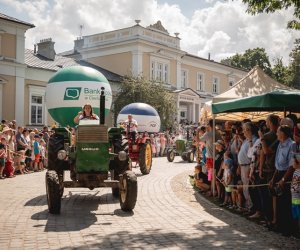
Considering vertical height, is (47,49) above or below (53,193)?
above

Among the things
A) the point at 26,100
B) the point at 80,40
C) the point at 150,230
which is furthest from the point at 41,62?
the point at 150,230

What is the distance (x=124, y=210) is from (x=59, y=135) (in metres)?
2.66

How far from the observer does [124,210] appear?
8633 mm

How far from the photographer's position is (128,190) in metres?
8.26

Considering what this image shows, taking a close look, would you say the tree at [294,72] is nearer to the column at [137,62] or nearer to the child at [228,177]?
the column at [137,62]

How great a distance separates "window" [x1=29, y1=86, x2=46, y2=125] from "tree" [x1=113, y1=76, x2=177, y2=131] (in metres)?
5.95

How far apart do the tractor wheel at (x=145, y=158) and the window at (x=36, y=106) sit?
1582 cm

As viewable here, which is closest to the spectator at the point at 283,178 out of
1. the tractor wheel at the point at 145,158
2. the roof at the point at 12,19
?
the tractor wheel at the point at 145,158

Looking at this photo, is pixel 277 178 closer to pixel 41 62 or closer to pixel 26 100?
pixel 26 100

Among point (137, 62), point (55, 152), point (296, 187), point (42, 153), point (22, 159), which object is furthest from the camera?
point (137, 62)

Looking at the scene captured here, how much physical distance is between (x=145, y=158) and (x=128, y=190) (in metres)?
7.43

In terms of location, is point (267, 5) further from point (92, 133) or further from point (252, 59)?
point (252, 59)

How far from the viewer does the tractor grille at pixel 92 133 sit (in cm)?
891

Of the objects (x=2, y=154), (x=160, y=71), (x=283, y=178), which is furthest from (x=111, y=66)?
(x=283, y=178)
